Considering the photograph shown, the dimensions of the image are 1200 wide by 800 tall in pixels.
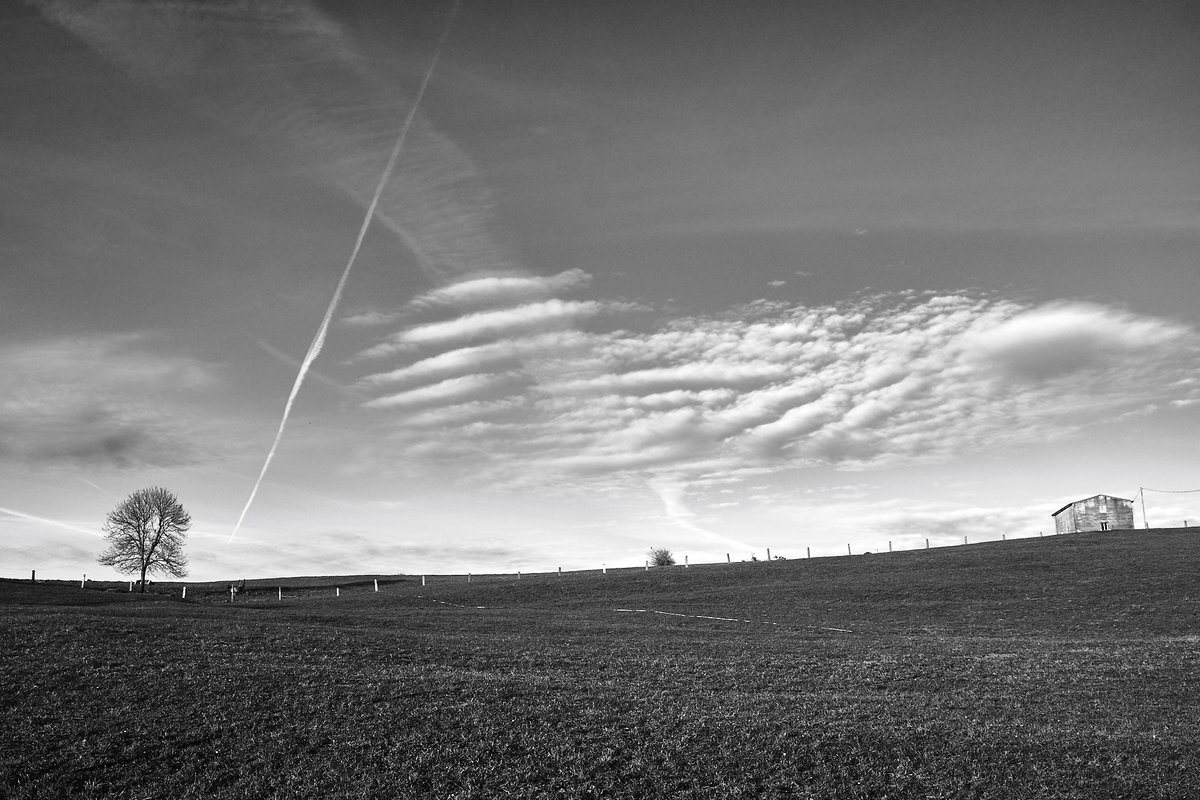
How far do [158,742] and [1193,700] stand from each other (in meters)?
32.2

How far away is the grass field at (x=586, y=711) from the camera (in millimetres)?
18078

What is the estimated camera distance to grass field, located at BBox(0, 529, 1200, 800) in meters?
18.1

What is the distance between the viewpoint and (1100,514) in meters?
116

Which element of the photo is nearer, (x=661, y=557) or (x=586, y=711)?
(x=586, y=711)

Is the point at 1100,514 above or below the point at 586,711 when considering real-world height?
above

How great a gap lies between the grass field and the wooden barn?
76.5 meters

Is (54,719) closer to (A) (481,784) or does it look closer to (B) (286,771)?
(B) (286,771)

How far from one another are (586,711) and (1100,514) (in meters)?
119

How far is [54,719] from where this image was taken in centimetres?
2128

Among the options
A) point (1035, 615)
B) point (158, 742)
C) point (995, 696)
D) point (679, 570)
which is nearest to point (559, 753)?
point (158, 742)

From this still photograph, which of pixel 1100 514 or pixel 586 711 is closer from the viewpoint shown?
pixel 586 711

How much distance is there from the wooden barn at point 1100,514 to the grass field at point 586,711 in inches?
3013

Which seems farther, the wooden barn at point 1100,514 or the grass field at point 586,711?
the wooden barn at point 1100,514

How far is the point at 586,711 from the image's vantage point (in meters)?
23.1
